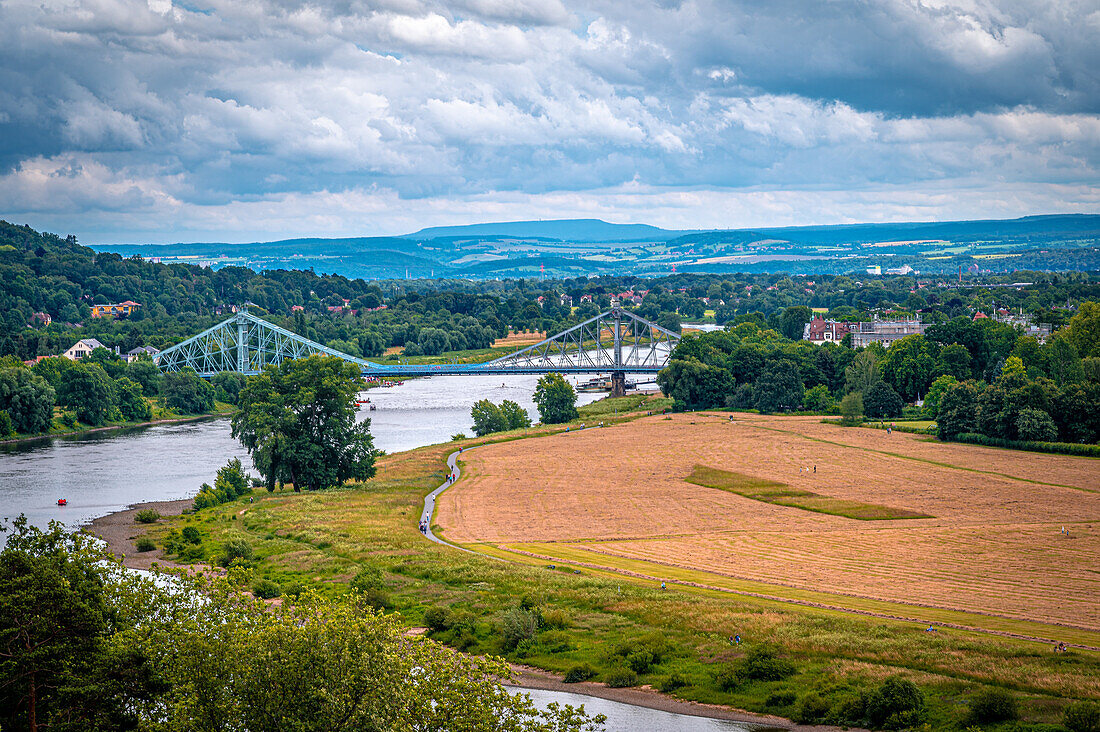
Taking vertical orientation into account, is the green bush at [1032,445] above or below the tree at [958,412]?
below

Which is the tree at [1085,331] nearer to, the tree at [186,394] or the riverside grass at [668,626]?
the riverside grass at [668,626]

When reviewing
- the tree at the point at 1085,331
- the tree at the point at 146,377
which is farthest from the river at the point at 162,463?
the tree at the point at 1085,331

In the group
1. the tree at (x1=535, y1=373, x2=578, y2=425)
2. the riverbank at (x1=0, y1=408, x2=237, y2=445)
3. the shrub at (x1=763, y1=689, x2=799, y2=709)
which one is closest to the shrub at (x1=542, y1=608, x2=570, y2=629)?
the shrub at (x1=763, y1=689, x2=799, y2=709)

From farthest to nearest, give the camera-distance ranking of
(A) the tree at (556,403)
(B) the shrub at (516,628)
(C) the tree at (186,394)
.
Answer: (C) the tree at (186,394) < (A) the tree at (556,403) < (B) the shrub at (516,628)

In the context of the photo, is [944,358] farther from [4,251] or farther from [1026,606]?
[4,251]

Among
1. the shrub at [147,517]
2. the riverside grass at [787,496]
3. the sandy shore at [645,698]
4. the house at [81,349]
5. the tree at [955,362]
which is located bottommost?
the sandy shore at [645,698]

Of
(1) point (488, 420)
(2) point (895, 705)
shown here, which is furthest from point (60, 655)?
(1) point (488, 420)

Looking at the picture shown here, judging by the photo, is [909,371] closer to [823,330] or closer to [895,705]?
[823,330]
